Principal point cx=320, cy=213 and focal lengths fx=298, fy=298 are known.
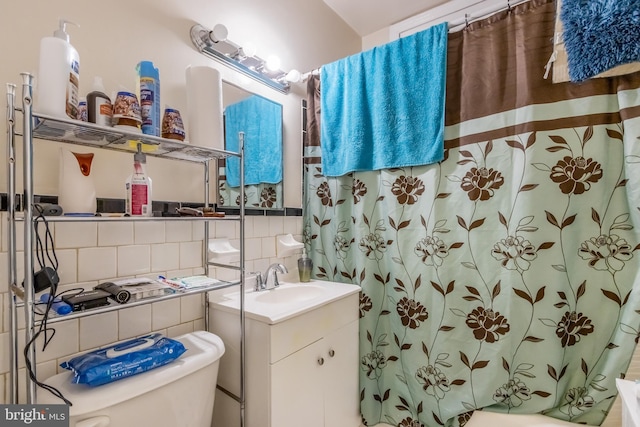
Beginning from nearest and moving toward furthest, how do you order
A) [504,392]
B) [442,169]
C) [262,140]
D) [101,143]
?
1. [101,143]
2. [504,392]
3. [442,169]
4. [262,140]

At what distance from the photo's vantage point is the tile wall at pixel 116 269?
0.83m

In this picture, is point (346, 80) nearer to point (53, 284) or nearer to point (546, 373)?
point (53, 284)

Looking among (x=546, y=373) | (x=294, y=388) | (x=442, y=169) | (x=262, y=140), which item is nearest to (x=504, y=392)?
(x=546, y=373)

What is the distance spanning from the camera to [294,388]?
113 centimetres

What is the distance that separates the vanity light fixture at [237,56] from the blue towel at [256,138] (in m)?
0.11

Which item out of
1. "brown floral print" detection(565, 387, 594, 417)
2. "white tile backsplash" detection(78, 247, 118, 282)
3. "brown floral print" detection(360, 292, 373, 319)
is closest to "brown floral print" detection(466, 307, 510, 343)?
"brown floral print" detection(565, 387, 594, 417)

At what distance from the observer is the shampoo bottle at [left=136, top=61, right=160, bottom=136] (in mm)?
879

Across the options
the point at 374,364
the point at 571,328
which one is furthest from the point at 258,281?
the point at 571,328

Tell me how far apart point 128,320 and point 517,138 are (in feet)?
5.28

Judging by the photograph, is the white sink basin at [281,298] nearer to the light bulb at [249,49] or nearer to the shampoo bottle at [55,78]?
A: the shampoo bottle at [55,78]

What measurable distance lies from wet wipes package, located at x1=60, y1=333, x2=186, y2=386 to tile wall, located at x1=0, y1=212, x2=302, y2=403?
10 cm

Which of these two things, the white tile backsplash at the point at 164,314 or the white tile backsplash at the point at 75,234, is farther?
the white tile backsplash at the point at 164,314

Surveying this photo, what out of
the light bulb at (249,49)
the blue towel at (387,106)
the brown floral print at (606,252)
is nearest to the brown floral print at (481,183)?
the blue towel at (387,106)

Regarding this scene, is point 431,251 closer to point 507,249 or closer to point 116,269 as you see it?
point 507,249
